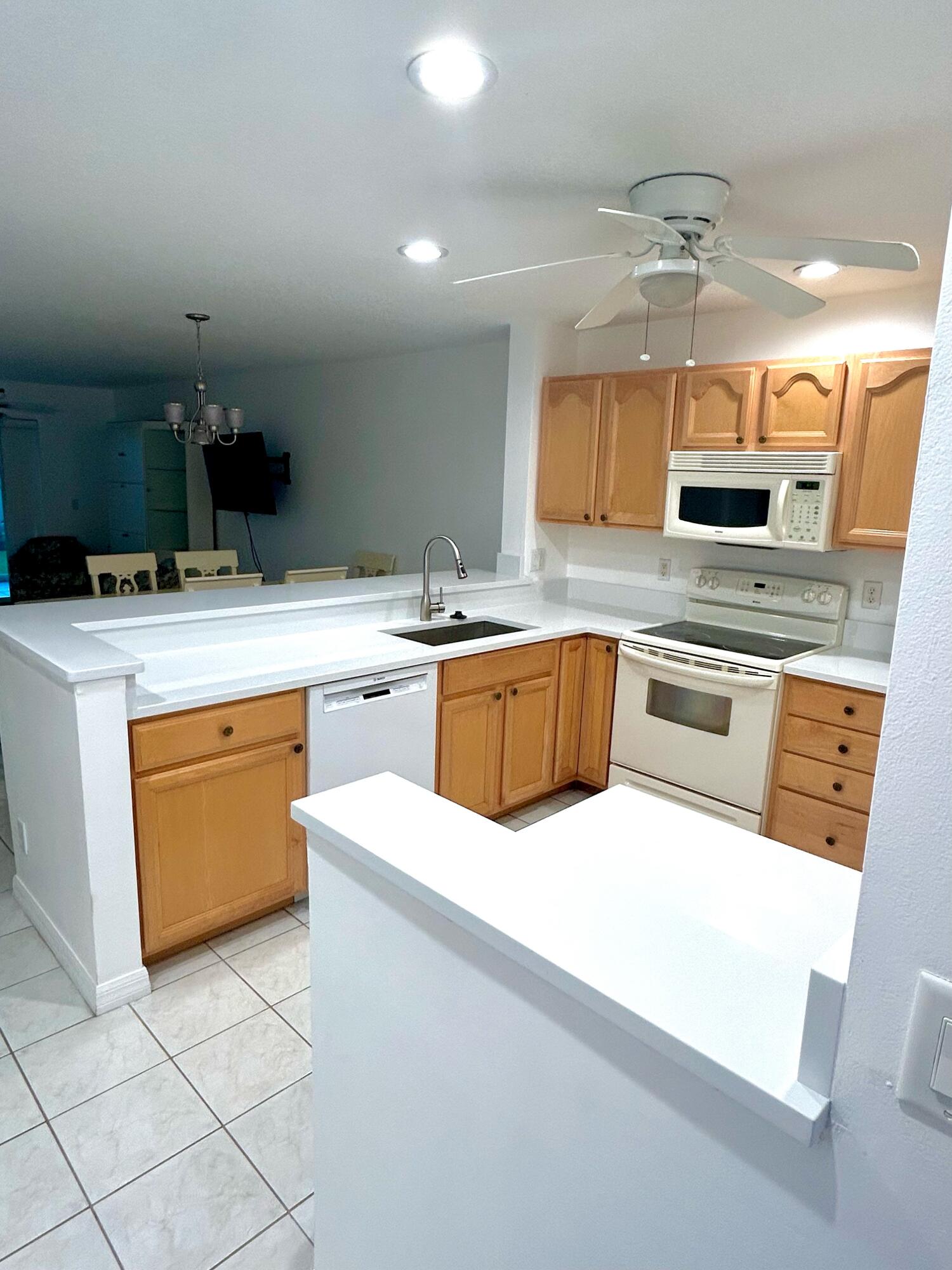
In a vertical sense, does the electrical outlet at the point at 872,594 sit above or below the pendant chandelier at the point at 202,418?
below

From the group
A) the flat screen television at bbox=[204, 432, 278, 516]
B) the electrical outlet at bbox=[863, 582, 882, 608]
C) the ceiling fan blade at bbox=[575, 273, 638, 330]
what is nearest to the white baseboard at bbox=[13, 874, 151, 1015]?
the ceiling fan blade at bbox=[575, 273, 638, 330]

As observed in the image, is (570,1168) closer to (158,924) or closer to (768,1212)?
(768,1212)

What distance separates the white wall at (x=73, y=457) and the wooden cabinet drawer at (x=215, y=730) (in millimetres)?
7403

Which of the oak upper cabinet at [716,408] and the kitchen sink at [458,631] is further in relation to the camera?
the kitchen sink at [458,631]

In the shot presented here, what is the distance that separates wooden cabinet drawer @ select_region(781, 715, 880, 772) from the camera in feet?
9.02

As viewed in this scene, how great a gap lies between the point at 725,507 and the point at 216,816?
2.36 metres

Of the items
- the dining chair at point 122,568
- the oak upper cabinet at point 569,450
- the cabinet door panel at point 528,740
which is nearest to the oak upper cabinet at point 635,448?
the oak upper cabinet at point 569,450

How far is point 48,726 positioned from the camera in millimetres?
2195

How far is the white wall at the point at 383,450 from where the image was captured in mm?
4695

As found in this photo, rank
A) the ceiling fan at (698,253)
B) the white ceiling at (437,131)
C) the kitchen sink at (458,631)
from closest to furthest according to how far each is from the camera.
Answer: the white ceiling at (437,131), the ceiling fan at (698,253), the kitchen sink at (458,631)

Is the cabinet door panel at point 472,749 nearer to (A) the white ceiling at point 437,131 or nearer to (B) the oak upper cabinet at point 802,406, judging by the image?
(B) the oak upper cabinet at point 802,406

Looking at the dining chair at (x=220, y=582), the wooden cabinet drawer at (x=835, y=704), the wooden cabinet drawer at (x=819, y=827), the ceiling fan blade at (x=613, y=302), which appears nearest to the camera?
the ceiling fan blade at (x=613, y=302)

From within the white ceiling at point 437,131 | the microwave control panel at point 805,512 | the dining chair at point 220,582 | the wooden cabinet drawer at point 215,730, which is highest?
the white ceiling at point 437,131

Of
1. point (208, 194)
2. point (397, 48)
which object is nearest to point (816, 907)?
point (397, 48)
